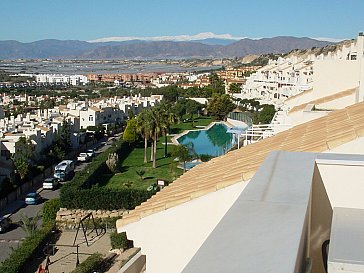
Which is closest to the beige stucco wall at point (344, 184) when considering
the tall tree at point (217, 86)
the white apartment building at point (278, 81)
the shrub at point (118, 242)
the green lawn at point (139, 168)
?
the shrub at point (118, 242)

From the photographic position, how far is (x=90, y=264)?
14.4m

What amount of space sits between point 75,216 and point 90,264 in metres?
6.19

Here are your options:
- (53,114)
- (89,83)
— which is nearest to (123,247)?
(53,114)

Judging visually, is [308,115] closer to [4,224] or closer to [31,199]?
[4,224]

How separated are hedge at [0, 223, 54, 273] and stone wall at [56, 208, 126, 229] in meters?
1.05

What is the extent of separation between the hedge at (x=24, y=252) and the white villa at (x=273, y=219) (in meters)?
11.2

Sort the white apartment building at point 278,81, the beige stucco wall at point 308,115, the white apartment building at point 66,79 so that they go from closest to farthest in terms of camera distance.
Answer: the beige stucco wall at point 308,115 → the white apartment building at point 278,81 → the white apartment building at point 66,79

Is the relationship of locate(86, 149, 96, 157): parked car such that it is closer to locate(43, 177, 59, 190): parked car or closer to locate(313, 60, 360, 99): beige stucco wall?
locate(43, 177, 59, 190): parked car

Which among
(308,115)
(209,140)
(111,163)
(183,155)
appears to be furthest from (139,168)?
(308,115)

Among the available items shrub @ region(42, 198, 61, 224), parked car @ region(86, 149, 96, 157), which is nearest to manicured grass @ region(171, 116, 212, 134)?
parked car @ region(86, 149, 96, 157)

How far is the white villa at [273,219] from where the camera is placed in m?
2.37

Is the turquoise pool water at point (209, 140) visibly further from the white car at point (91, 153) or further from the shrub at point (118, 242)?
the shrub at point (118, 242)

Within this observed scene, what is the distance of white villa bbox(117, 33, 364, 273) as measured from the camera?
2365 mm

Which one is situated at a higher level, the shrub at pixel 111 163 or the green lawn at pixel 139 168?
the shrub at pixel 111 163
